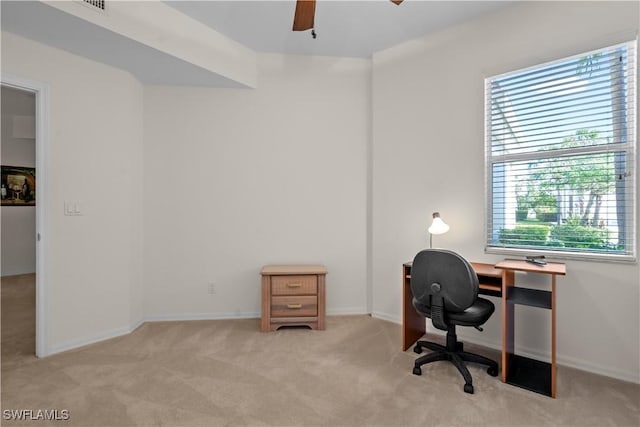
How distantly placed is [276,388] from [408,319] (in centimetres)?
130

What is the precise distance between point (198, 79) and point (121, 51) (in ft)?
2.41

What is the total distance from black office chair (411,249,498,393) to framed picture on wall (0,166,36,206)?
692 centimetres

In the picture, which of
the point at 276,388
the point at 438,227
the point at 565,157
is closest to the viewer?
the point at 276,388

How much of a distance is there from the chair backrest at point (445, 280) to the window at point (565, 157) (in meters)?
0.90

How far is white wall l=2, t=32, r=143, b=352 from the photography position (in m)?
2.68

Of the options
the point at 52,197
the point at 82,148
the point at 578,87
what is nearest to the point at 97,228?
the point at 52,197

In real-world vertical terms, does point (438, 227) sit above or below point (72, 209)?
below

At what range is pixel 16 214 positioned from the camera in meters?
5.72

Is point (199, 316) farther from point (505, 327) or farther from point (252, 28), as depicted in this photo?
point (252, 28)

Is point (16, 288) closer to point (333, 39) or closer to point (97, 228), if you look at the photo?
point (97, 228)

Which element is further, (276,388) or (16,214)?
(16,214)

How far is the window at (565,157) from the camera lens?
2271 millimetres

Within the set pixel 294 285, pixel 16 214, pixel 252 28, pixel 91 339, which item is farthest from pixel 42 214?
pixel 16 214

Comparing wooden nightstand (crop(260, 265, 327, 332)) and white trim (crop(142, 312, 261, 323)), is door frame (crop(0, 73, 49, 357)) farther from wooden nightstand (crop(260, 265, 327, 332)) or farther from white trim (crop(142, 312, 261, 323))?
wooden nightstand (crop(260, 265, 327, 332))
